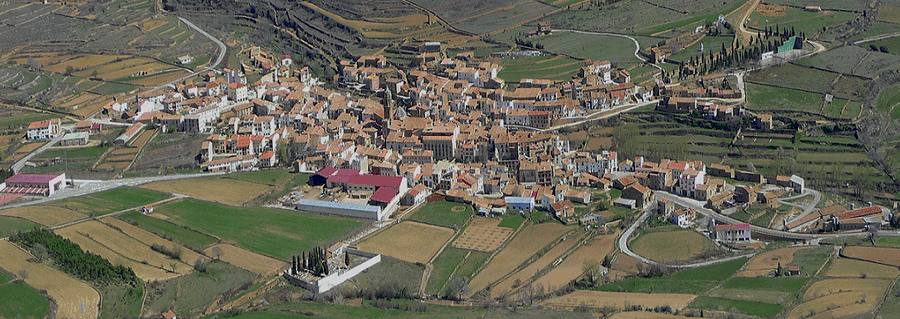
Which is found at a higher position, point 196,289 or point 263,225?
point 196,289

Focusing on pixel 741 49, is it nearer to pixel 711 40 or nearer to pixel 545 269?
pixel 711 40

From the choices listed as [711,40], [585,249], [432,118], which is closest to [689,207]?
[585,249]

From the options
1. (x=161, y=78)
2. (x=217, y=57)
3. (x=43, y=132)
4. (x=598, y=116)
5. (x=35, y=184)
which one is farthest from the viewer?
(x=217, y=57)

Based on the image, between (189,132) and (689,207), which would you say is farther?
(189,132)

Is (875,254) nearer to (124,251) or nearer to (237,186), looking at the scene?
(124,251)

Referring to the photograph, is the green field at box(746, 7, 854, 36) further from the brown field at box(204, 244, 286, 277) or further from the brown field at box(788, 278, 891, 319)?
the brown field at box(204, 244, 286, 277)

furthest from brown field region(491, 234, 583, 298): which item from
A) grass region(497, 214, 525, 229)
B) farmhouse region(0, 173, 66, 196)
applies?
farmhouse region(0, 173, 66, 196)

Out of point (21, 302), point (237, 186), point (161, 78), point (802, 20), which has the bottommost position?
point (237, 186)

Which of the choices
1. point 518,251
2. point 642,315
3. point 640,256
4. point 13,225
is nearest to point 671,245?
point 640,256
